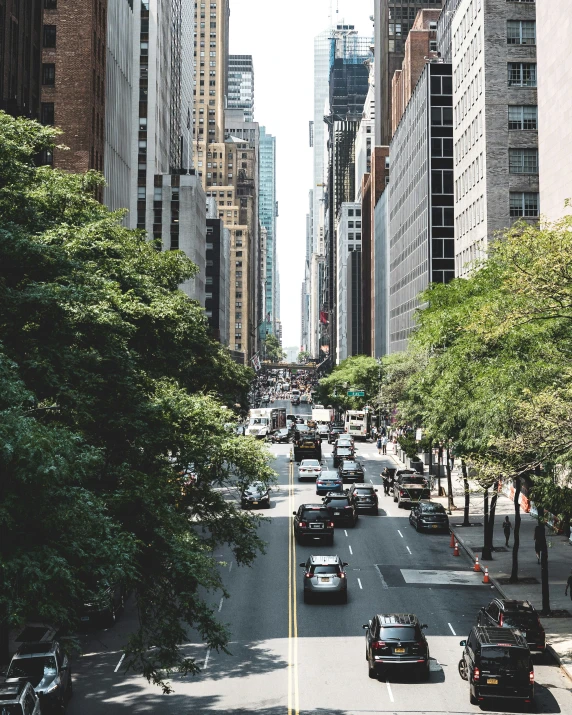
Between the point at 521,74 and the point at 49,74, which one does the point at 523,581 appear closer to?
the point at 521,74

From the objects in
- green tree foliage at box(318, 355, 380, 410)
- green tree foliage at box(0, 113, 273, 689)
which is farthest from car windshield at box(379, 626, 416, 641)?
green tree foliage at box(318, 355, 380, 410)

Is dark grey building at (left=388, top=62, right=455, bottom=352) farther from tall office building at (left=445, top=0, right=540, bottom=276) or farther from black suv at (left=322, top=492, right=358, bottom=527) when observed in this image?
black suv at (left=322, top=492, right=358, bottom=527)

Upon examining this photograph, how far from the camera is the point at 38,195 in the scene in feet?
81.5

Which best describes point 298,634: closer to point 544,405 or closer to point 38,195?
point 544,405

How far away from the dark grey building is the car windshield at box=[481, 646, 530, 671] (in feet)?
223

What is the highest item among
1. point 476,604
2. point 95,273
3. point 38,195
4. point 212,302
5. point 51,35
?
point 51,35

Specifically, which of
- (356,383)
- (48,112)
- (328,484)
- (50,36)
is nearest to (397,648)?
(328,484)

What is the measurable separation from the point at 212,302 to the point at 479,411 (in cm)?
15056

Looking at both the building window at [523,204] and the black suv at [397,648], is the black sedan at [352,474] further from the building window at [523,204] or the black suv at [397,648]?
the black suv at [397,648]

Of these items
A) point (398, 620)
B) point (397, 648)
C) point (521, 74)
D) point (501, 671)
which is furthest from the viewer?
point (521, 74)

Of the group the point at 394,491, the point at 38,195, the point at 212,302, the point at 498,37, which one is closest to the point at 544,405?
the point at 38,195

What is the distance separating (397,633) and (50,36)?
216 feet

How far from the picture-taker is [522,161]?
74125 mm

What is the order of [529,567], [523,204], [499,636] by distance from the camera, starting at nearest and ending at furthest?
[499,636], [529,567], [523,204]
